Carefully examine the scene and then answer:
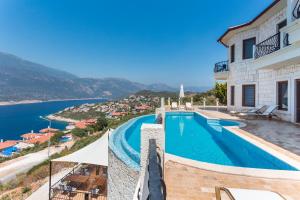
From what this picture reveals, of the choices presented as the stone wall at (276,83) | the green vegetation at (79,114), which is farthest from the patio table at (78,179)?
the green vegetation at (79,114)

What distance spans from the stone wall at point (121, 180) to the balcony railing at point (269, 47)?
956 cm

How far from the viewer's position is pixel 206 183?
152 inches

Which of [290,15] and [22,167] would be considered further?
[22,167]

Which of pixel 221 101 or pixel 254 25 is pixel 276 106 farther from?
pixel 221 101

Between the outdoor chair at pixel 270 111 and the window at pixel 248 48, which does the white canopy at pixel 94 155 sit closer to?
the outdoor chair at pixel 270 111

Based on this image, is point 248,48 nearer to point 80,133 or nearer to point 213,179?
point 213,179

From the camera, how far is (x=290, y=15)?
26.9ft

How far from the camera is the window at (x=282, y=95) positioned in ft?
38.5

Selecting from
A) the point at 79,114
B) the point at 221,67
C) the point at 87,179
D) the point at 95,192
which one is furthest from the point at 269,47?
the point at 79,114

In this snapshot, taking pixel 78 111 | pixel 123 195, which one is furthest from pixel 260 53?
pixel 78 111

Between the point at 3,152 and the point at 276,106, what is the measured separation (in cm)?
4714

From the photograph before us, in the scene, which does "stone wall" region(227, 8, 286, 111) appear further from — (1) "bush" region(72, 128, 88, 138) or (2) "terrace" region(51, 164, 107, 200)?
(1) "bush" region(72, 128, 88, 138)

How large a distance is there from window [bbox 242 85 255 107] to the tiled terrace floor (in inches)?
482

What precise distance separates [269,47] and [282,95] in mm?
2949
